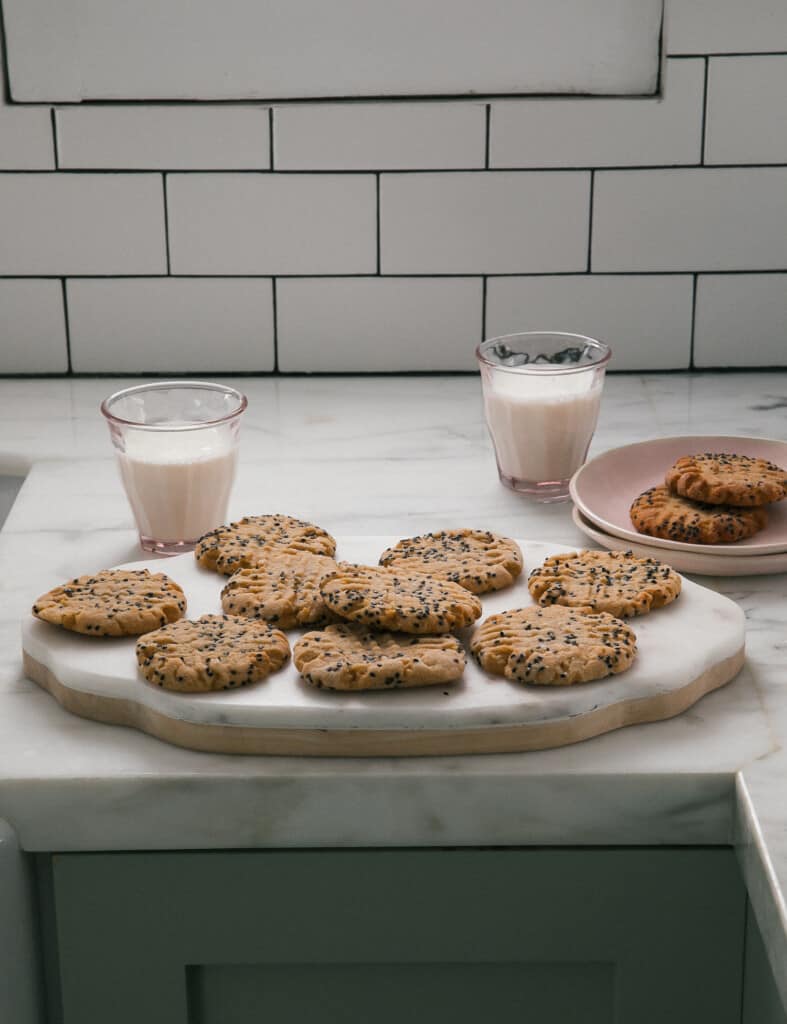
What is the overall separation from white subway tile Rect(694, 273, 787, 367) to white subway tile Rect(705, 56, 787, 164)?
0.14 meters

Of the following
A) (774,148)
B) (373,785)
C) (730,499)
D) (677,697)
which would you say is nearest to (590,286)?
(774,148)

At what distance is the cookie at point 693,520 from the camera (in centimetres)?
113

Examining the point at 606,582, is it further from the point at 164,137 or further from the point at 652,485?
the point at 164,137

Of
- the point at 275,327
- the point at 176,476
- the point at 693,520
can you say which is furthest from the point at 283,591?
the point at 275,327

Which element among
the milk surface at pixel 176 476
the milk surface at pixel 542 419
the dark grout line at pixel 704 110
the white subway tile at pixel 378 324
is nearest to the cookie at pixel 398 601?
the milk surface at pixel 176 476

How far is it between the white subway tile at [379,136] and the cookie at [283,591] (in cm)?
71

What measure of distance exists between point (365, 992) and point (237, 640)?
0.25m

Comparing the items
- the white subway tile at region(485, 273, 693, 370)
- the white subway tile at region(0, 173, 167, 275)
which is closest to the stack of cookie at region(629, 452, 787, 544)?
the white subway tile at region(485, 273, 693, 370)

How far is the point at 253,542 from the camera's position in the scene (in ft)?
3.63

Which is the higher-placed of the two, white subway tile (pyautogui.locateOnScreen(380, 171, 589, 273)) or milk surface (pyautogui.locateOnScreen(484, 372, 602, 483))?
white subway tile (pyautogui.locateOnScreen(380, 171, 589, 273))

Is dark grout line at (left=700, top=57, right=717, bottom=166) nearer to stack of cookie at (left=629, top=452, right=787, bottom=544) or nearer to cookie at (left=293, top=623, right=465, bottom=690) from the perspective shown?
stack of cookie at (left=629, top=452, right=787, bottom=544)

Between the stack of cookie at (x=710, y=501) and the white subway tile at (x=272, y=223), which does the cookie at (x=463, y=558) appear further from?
the white subway tile at (x=272, y=223)

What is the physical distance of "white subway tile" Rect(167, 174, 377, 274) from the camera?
1650 millimetres

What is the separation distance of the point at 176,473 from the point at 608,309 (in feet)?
2.39
